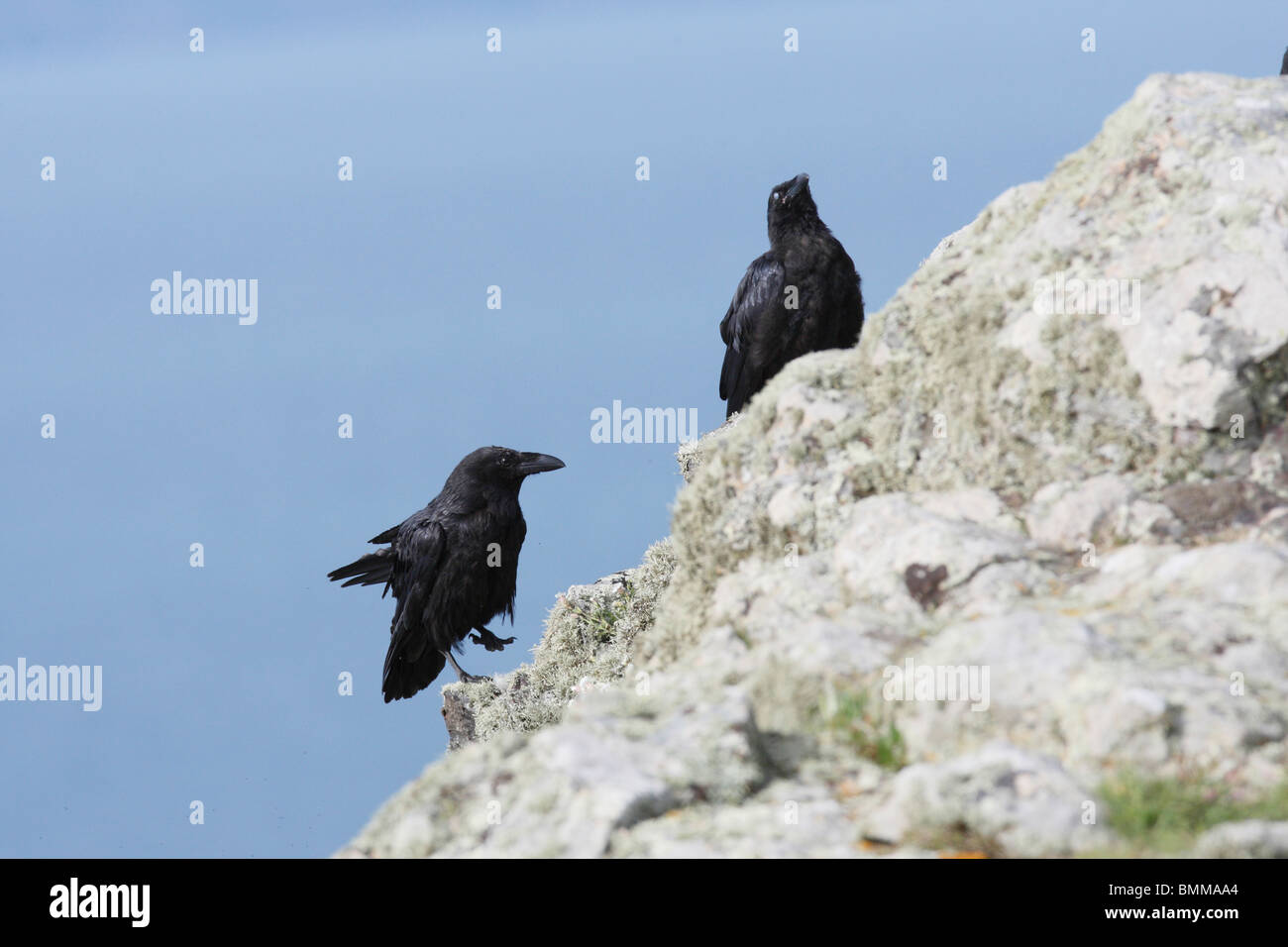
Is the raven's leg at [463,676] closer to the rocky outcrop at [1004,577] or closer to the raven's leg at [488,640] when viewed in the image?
the raven's leg at [488,640]

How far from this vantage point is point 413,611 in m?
13.8

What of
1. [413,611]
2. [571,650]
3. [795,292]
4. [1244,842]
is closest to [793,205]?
[795,292]

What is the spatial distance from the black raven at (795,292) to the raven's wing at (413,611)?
381cm

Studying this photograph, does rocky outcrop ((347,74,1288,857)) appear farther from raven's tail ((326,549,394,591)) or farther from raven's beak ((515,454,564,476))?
raven's tail ((326,549,394,591))

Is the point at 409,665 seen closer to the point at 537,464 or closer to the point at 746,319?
the point at 537,464

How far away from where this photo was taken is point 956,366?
223 inches

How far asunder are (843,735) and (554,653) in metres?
8.16

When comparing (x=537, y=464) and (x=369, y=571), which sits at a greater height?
(x=537, y=464)

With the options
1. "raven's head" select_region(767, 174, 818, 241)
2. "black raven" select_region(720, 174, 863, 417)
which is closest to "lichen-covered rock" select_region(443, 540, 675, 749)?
"black raven" select_region(720, 174, 863, 417)

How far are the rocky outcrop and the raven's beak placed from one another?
731 centimetres

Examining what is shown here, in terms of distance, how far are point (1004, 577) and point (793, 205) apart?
8595 millimetres
